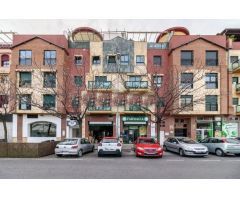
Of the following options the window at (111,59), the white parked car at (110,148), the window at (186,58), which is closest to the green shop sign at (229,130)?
the window at (186,58)

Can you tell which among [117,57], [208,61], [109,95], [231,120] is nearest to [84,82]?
[109,95]

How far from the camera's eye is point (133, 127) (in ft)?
105

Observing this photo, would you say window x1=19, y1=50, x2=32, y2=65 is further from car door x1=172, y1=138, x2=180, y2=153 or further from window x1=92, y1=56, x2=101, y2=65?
car door x1=172, y1=138, x2=180, y2=153

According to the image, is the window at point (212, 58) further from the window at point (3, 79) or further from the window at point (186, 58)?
the window at point (3, 79)

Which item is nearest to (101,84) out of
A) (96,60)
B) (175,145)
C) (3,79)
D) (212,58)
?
(96,60)

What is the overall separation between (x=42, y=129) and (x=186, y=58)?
779 inches

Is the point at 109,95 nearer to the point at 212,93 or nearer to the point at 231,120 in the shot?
the point at 212,93

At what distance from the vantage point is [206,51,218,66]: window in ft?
102

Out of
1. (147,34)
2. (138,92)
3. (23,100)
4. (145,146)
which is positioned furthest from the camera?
(147,34)

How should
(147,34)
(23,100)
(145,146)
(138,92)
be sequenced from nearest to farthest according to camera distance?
(145,146) → (23,100) → (138,92) → (147,34)

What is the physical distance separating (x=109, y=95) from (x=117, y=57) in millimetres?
5520

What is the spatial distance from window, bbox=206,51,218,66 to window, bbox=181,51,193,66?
6.66 ft

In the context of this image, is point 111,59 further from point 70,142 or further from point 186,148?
point 186,148

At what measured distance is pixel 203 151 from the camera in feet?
60.9
